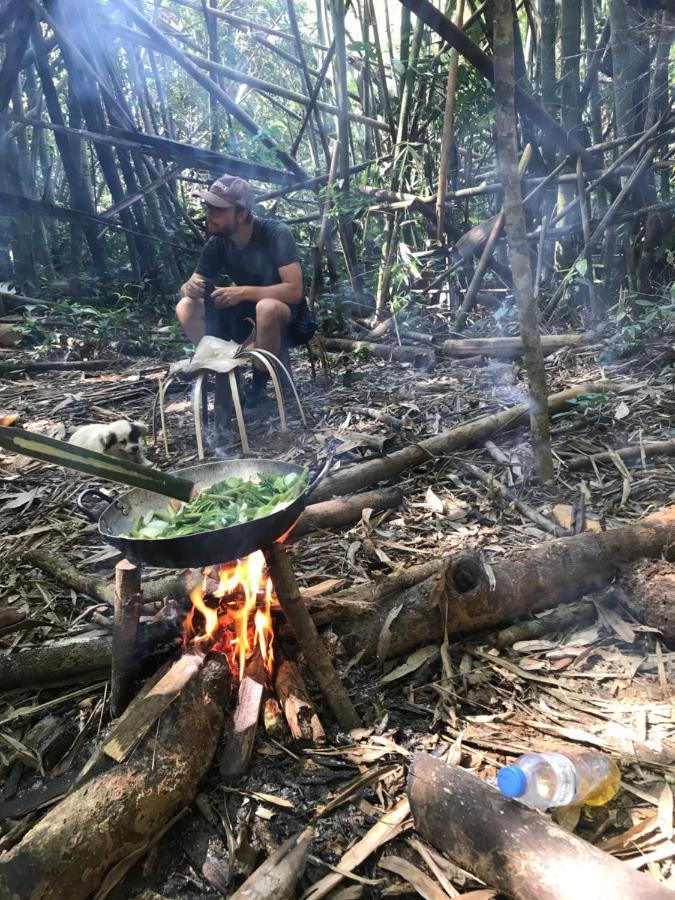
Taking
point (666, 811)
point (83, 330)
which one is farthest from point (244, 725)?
point (83, 330)

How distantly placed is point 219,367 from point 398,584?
230 cm

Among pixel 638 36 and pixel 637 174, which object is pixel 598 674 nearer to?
pixel 637 174

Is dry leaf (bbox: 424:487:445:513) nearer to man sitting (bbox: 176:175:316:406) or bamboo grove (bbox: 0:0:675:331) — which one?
bamboo grove (bbox: 0:0:675:331)

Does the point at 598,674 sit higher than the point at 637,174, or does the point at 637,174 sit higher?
the point at 637,174

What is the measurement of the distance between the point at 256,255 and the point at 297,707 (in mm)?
3755

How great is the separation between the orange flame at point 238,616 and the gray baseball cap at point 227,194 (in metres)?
3.10

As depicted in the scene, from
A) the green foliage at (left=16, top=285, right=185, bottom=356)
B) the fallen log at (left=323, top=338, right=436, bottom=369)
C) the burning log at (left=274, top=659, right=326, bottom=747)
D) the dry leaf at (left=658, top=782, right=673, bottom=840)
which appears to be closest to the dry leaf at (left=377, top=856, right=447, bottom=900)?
the burning log at (left=274, top=659, right=326, bottom=747)

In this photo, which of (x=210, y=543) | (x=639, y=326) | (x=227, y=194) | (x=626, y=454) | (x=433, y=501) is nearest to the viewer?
(x=210, y=543)

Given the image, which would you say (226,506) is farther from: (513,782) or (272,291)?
(272,291)

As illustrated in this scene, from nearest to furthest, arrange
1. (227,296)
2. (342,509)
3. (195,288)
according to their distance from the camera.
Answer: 1. (342,509)
2. (227,296)
3. (195,288)

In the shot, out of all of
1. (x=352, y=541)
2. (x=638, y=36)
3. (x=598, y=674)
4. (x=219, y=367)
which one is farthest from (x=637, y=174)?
(x=598, y=674)

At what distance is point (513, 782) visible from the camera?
1.39 metres

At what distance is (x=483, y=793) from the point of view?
4.73ft

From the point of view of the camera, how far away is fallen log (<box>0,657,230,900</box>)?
136cm
